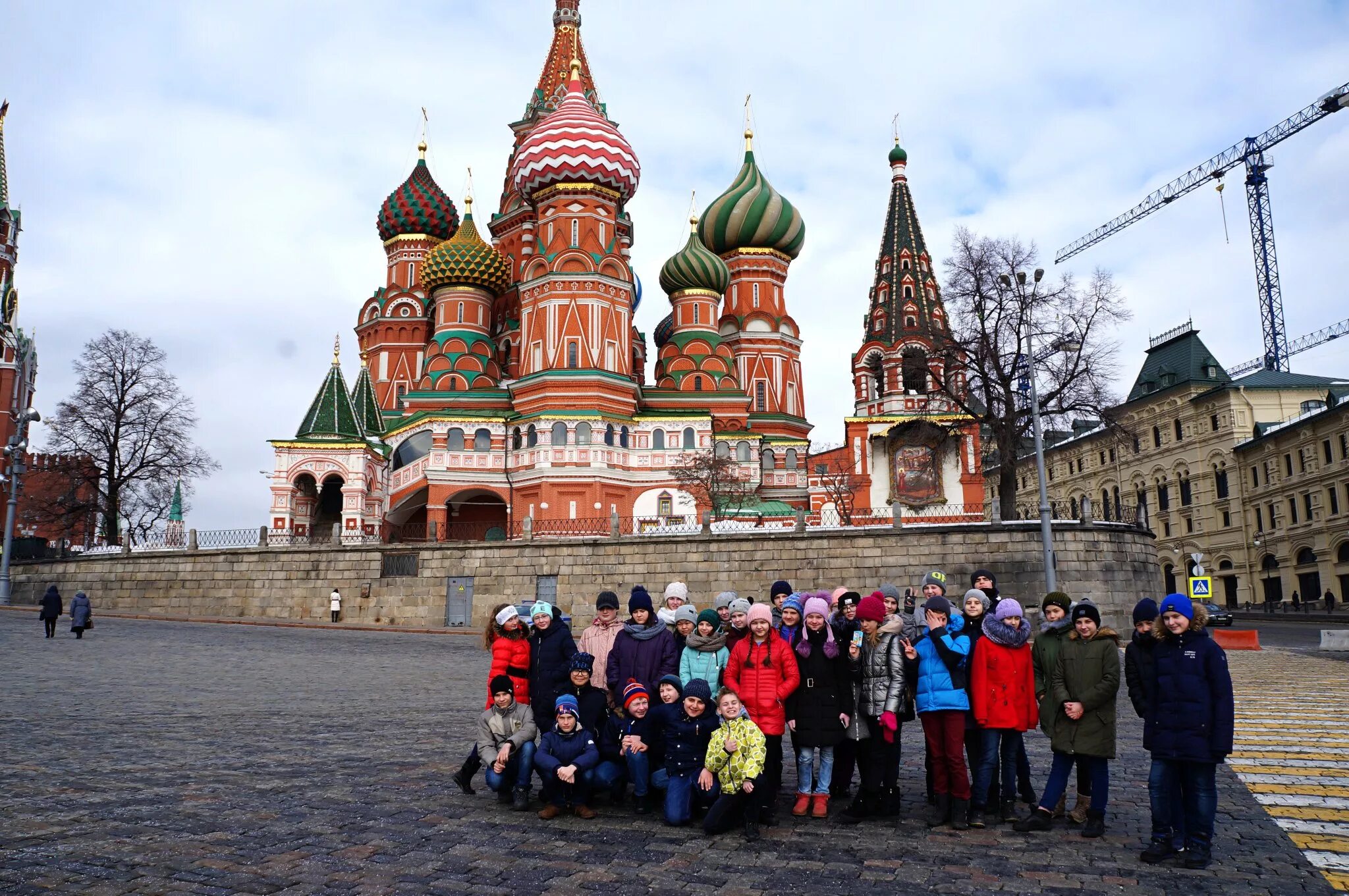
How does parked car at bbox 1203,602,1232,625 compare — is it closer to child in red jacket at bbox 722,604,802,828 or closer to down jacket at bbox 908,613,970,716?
down jacket at bbox 908,613,970,716

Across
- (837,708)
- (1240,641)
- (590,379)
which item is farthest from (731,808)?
(590,379)

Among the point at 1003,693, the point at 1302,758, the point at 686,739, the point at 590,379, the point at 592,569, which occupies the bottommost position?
the point at 1302,758

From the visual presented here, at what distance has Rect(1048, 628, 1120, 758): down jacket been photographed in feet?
22.0

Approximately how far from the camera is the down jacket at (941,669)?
7.04 m

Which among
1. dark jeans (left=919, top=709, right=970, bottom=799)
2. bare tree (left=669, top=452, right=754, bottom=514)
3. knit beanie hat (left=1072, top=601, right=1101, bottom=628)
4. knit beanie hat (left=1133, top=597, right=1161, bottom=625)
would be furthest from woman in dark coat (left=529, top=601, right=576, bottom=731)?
bare tree (left=669, top=452, right=754, bottom=514)

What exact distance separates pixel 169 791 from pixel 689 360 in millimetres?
38784

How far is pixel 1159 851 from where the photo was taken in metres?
5.99

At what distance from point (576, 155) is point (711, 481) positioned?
14.5m

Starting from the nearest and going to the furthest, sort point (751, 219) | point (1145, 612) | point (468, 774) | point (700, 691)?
point (1145, 612) < point (700, 691) < point (468, 774) < point (751, 219)

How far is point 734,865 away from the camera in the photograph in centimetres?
588

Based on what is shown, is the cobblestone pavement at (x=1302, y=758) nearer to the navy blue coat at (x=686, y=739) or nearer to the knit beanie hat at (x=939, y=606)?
the knit beanie hat at (x=939, y=606)

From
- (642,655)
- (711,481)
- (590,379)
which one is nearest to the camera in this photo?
(642,655)

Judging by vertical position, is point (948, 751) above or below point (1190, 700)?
below

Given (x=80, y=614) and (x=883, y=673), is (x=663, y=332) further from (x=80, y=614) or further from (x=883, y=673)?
(x=883, y=673)
